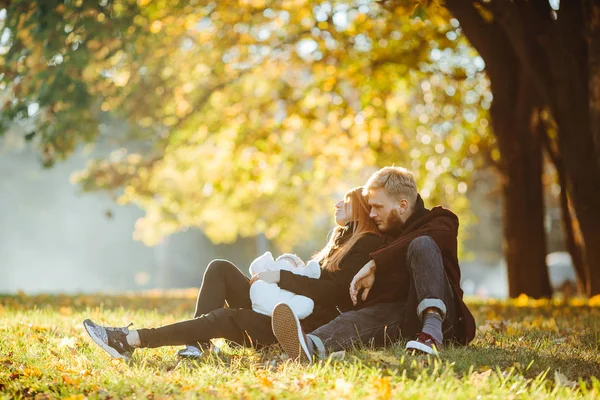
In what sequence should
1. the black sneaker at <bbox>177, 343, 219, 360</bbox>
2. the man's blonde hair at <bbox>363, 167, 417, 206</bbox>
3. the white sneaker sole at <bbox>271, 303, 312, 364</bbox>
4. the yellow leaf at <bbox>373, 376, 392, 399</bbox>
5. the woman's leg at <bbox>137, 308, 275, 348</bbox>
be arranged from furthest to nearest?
1. the man's blonde hair at <bbox>363, 167, 417, 206</bbox>
2. the black sneaker at <bbox>177, 343, 219, 360</bbox>
3. the woman's leg at <bbox>137, 308, 275, 348</bbox>
4. the white sneaker sole at <bbox>271, 303, 312, 364</bbox>
5. the yellow leaf at <bbox>373, 376, 392, 399</bbox>

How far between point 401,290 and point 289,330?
1.09m

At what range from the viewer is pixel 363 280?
516 centimetres

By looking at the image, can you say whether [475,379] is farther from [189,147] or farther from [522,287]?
[189,147]

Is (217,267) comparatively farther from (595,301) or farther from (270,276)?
(595,301)

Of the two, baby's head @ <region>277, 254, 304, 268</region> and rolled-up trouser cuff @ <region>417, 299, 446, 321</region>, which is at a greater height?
baby's head @ <region>277, 254, 304, 268</region>

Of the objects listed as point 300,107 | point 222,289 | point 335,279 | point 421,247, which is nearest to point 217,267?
point 222,289

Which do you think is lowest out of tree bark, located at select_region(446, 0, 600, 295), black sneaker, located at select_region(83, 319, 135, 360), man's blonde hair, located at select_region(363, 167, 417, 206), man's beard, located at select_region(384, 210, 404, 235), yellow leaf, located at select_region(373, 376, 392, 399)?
yellow leaf, located at select_region(373, 376, 392, 399)

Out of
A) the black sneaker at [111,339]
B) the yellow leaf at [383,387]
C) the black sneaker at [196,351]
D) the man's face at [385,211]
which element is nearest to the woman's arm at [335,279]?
the man's face at [385,211]

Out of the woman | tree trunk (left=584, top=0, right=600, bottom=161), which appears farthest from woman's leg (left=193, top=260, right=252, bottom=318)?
tree trunk (left=584, top=0, right=600, bottom=161)

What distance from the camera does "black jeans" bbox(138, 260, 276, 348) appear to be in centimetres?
509

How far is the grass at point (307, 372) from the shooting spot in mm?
3945

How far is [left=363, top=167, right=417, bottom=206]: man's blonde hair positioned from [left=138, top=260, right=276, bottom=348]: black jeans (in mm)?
1204

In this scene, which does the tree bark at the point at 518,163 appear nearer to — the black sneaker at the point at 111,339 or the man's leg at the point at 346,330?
the man's leg at the point at 346,330

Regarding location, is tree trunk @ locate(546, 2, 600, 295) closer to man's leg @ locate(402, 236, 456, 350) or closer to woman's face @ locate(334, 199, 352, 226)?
woman's face @ locate(334, 199, 352, 226)
